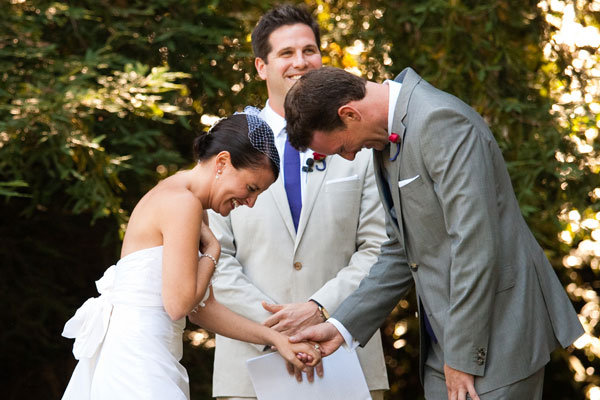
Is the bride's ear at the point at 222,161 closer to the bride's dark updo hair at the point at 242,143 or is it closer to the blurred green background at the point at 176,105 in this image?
the bride's dark updo hair at the point at 242,143

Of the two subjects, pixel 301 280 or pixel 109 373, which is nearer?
pixel 109 373

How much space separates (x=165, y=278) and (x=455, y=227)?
93cm

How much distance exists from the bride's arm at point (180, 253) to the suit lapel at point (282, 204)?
0.63 metres

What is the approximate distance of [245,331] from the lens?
2973 mm

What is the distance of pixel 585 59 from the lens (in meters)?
Result: 5.31

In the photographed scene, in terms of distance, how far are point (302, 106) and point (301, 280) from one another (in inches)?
34.4

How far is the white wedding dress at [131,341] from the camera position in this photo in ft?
8.32

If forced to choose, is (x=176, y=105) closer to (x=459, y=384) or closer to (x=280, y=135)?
(x=280, y=135)

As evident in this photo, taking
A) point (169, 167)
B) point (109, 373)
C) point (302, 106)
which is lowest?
point (169, 167)

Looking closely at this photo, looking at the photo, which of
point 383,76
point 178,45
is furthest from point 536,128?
point 178,45

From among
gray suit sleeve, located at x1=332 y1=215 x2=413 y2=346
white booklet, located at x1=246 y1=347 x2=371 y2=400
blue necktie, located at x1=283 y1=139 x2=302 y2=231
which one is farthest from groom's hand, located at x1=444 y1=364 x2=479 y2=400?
blue necktie, located at x1=283 y1=139 x2=302 y2=231

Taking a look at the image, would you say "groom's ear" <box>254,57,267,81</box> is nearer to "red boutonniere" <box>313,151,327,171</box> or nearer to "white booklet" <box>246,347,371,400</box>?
"red boutonniere" <box>313,151,327,171</box>

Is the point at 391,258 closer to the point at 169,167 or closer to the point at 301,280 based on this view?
the point at 301,280

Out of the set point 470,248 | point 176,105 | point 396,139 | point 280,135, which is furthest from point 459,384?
point 176,105
